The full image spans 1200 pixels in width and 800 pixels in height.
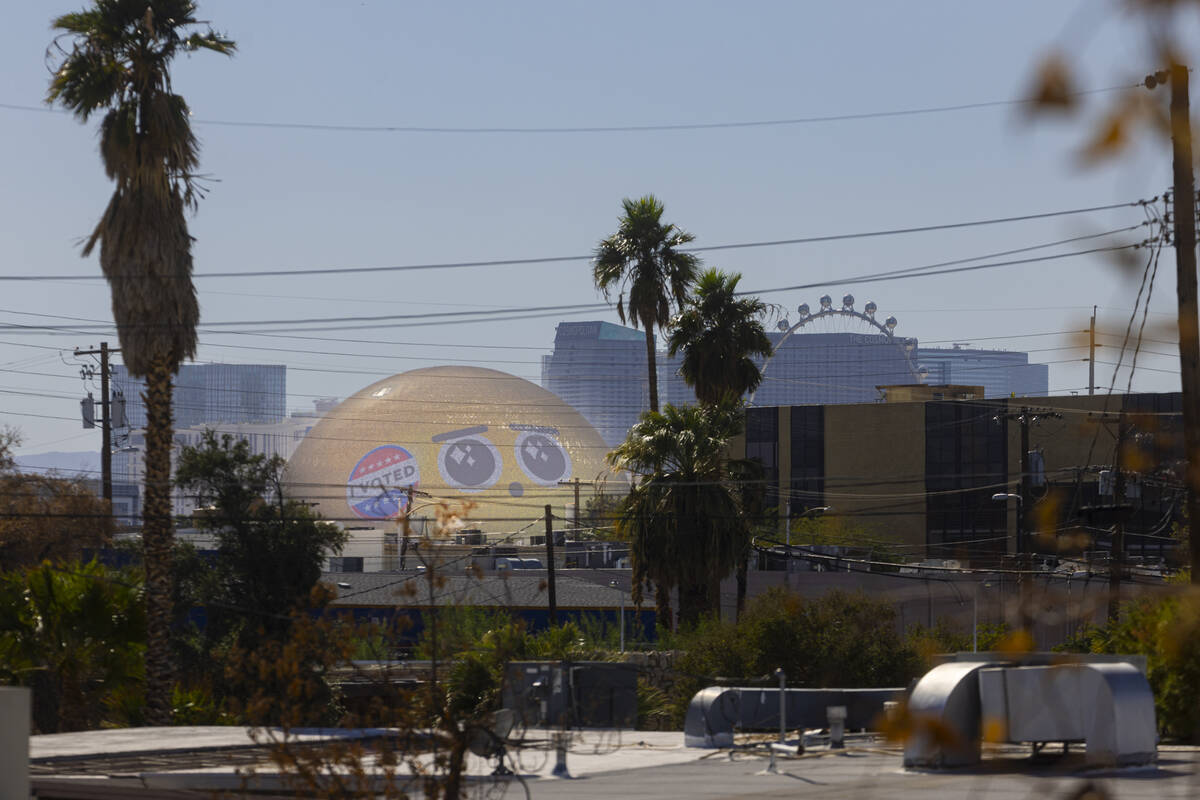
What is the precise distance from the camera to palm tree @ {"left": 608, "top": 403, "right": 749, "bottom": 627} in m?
38.1

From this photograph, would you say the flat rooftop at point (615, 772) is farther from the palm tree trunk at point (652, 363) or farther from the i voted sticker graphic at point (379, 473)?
the i voted sticker graphic at point (379, 473)

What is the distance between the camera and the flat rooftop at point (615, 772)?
13859mm

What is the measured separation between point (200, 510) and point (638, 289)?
16228 mm

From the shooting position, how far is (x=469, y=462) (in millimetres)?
128375

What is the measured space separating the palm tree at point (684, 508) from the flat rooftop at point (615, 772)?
15379mm

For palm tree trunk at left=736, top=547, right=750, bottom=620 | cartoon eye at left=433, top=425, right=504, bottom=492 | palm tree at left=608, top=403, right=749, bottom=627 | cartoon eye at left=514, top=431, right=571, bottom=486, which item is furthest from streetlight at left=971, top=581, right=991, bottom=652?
cartoon eye at left=514, top=431, right=571, bottom=486

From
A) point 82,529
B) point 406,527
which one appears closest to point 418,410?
point 82,529

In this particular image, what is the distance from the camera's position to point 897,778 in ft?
53.3

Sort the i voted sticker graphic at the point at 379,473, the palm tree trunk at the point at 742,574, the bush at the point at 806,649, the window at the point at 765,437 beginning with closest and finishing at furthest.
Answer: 1. the bush at the point at 806,649
2. the palm tree trunk at the point at 742,574
3. the window at the point at 765,437
4. the i voted sticker graphic at the point at 379,473

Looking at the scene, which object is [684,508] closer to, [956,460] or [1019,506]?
[1019,506]

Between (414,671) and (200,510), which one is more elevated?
(200,510)

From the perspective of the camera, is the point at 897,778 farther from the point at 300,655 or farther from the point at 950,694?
the point at 300,655

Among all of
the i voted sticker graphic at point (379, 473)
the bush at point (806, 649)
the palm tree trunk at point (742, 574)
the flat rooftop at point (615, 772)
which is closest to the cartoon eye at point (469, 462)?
the i voted sticker graphic at point (379, 473)

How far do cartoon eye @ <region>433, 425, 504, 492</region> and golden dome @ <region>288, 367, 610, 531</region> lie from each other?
3.6 inches
